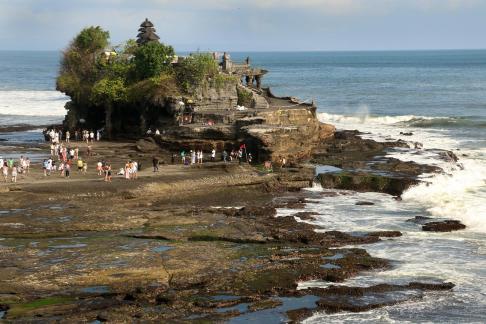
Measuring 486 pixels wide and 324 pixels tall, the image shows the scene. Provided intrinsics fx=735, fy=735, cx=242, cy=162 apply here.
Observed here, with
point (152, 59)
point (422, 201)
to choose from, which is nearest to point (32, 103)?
point (152, 59)

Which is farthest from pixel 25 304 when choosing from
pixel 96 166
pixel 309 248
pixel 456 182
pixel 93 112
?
pixel 93 112

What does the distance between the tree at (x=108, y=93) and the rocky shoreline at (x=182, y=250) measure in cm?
1661

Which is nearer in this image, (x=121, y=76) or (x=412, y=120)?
(x=121, y=76)

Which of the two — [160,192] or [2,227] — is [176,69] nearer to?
[160,192]

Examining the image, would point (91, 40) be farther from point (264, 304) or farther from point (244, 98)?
point (264, 304)

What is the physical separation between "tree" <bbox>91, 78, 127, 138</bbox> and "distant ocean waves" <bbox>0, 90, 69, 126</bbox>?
19301 millimetres

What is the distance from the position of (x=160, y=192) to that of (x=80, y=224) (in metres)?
8.10

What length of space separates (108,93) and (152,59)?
446cm

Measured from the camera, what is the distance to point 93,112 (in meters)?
64.8

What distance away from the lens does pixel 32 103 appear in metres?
102

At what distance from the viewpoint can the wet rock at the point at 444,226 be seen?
33.7m

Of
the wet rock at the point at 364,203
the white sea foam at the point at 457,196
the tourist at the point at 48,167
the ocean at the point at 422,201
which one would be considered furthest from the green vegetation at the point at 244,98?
the wet rock at the point at 364,203

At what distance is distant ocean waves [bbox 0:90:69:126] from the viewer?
267 feet

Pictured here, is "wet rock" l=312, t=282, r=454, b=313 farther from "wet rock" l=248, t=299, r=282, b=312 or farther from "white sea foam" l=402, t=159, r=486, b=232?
"white sea foam" l=402, t=159, r=486, b=232
